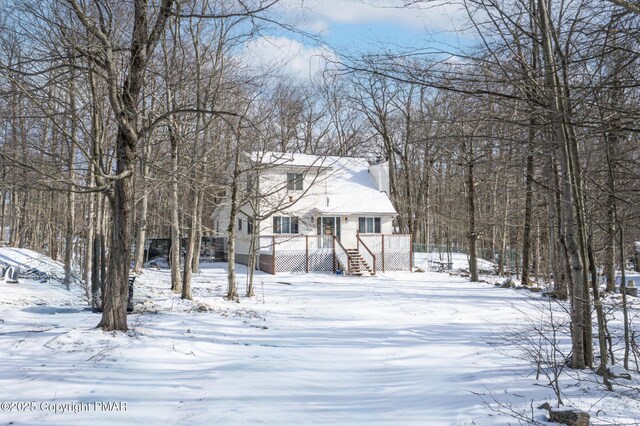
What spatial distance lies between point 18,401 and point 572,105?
5.88 metres

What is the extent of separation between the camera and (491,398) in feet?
17.0

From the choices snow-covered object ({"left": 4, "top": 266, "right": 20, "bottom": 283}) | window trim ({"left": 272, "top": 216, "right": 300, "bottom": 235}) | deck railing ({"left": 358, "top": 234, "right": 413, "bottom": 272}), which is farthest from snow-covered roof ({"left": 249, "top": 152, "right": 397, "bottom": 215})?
snow-covered object ({"left": 4, "top": 266, "right": 20, "bottom": 283})

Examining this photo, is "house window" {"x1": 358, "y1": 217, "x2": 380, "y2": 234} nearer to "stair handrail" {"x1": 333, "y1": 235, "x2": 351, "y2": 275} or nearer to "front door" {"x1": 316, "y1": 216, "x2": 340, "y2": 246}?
"front door" {"x1": 316, "y1": 216, "x2": 340, "y2": 246}

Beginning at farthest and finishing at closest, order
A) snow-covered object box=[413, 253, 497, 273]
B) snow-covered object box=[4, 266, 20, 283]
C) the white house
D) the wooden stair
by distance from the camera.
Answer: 1. snow-covered object box=[413, 253, 497, 273]
2. the white house
3. the wooden stair
4. snow-covered object box=[4, 266, 20, 283]

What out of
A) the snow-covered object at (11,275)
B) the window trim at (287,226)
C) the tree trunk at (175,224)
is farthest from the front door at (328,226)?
the snow-covered object at (11,275)

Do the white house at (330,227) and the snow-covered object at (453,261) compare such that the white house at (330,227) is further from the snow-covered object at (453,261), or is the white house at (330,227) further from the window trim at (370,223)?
the snow-covered object at (453,261)

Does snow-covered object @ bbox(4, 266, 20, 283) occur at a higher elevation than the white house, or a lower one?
lower

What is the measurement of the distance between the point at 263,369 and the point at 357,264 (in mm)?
17887

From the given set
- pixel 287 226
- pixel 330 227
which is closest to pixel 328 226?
pixel 330 227

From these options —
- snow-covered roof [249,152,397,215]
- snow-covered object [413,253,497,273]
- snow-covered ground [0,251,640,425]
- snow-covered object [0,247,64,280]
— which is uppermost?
snow-covered roof [249,152,397,215]

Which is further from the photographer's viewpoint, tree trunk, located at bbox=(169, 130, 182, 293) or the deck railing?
the deck railing

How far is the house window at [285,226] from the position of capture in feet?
83.5

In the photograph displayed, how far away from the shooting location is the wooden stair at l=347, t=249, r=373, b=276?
23.7 meters

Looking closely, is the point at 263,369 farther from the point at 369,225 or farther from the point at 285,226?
the point at 369,225
